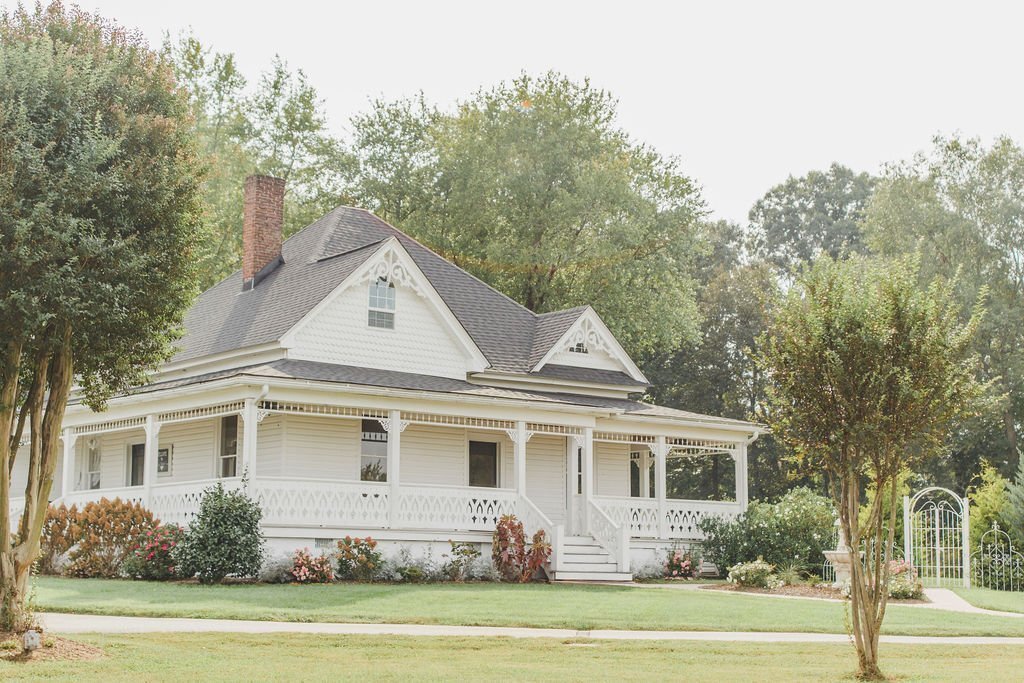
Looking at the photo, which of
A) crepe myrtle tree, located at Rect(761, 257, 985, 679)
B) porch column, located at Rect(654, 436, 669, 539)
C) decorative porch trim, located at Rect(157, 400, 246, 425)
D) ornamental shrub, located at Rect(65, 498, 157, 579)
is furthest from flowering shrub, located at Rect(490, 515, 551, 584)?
crepe myrtle tree, located at Rect(761, 257, 985, 679)

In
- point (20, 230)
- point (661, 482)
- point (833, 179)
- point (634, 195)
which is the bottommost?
point (661, 482)

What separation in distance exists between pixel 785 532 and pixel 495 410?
24.9 ft

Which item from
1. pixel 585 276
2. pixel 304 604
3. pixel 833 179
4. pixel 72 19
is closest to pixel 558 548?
pixel 304 604

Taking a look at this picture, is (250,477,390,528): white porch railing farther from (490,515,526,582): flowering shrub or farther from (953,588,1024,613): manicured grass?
(953,588,1024,613): manicured grass

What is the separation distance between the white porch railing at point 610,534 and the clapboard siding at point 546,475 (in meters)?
2.33

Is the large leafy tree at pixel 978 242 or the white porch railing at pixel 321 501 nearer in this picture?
the white porch railing at pixel 321 501

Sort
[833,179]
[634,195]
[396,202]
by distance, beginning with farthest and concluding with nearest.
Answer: [833,179] < [396,202] < [634,195]

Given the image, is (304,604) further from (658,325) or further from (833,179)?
(833,179)

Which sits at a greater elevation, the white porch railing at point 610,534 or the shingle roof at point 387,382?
the shingle roof at point 387,382

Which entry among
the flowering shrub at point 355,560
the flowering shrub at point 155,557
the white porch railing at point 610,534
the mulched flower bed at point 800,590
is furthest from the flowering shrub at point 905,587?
the flowering shrub at point 155,557

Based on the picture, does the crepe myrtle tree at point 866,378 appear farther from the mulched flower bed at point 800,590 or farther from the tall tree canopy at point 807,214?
the tall tree canopy at point 807,214

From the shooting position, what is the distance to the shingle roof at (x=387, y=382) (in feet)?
87.0

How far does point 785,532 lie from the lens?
30312 mm

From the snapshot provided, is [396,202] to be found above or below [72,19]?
above
